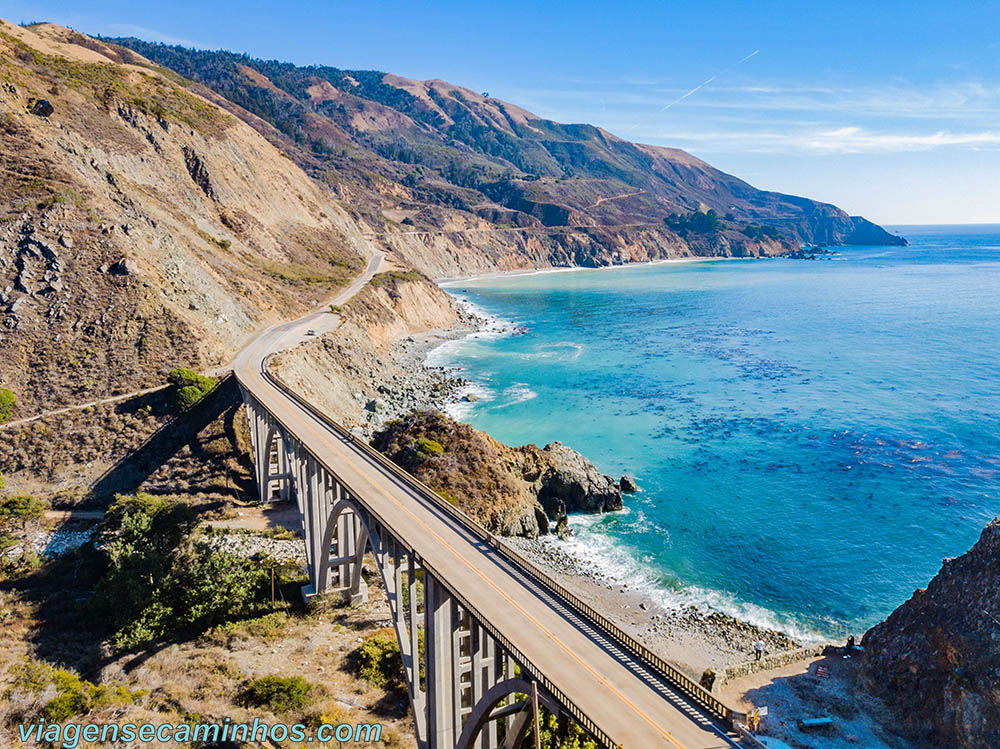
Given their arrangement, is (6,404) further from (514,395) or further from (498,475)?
(514,395)

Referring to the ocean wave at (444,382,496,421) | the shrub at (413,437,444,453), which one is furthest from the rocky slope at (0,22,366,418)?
the ocean wave at (444,382,496,421)

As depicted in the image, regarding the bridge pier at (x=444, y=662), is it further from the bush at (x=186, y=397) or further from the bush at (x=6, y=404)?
the bush at (x=6, y=404)

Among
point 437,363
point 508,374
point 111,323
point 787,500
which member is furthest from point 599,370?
point 111,323

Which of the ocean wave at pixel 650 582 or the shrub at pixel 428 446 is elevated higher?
the shrub at pixel 428 446

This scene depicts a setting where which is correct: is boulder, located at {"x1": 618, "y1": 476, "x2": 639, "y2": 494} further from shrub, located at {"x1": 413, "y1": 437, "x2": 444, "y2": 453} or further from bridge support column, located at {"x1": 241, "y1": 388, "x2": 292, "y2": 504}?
bridge support column, located at {"x1": 241, "y1": 388, "x2": 292, "y2": 504}

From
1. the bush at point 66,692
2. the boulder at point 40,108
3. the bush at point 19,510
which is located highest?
the boulder at point 40,108

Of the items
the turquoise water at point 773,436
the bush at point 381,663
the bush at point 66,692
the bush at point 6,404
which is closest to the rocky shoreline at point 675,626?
the turquoise water at point 773,436
